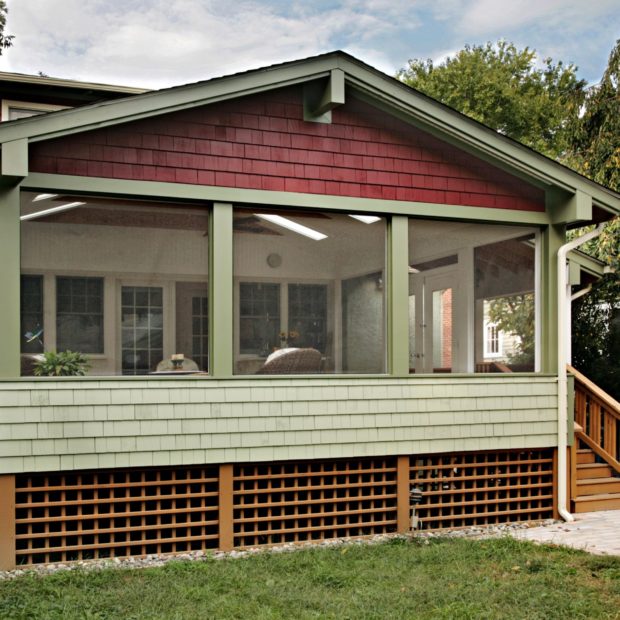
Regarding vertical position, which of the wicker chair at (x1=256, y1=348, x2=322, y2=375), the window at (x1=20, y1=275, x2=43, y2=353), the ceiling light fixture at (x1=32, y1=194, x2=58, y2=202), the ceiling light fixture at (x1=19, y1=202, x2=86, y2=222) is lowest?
the wicker chair at (x1=256, y1=348, x2=322, y2=375)

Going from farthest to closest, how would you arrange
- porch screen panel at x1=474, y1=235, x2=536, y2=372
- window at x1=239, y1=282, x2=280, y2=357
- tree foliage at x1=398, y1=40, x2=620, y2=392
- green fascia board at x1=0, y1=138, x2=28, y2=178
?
tree foliage at x1=398, y1=40, x2=620, y2=392, porch screen panel at x1=474, y1=235, x2=536, y2=372, window at x1=239, y1=282, x2=280, y2=357, green fascia board at x1=0, y1=138, x2=28, y2=178

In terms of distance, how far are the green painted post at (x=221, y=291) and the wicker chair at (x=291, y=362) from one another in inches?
14.1

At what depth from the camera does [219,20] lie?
105 feet

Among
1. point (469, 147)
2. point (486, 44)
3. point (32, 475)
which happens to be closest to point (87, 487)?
point (32, 475)

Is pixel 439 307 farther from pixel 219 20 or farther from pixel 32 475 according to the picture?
pixel 219 20

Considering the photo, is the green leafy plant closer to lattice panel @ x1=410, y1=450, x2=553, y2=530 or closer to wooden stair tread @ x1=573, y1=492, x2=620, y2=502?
lattice panel @ x1=410, y1=450, x2=553, y2=530

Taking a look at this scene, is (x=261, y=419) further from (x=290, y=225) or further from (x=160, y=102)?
(x=160, y=102)

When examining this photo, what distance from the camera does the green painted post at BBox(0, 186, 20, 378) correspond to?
5840 mm

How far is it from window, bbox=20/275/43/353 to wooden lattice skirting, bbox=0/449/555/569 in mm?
1034

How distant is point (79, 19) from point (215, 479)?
28.9m

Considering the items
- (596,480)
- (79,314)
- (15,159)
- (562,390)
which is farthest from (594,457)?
(15,159)

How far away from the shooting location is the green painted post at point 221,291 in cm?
647

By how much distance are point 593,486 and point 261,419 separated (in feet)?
12.3

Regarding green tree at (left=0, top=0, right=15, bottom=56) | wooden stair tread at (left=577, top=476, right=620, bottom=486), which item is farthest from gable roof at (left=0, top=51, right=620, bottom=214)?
green tree at (left=0, top=0, right=15, bottom=56)
